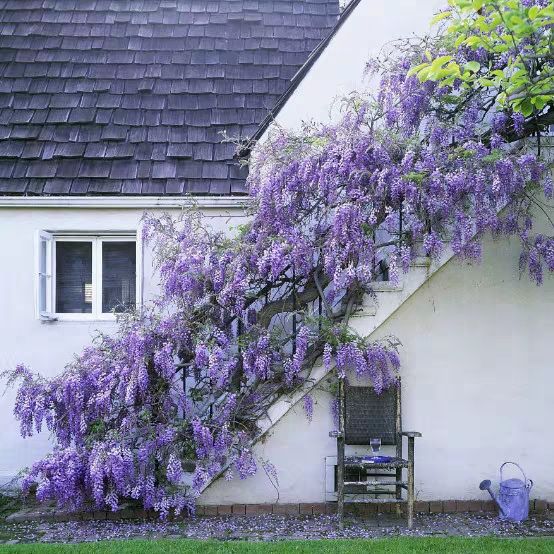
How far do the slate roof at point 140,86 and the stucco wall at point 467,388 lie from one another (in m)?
2.44

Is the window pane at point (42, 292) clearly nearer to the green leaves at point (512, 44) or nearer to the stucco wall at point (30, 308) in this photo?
the stucco wall at point (30, 308)

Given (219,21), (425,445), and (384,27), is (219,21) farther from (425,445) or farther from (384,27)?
(425,445)

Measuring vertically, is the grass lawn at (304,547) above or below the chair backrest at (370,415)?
below

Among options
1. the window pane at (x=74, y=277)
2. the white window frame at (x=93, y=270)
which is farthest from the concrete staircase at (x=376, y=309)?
the window pane at (x=74, y=277)

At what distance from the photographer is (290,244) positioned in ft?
21.6

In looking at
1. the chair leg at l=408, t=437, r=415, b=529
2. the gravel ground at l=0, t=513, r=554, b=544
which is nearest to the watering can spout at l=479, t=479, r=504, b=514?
the gravel ground at l=0, t=513, r=554, b=544

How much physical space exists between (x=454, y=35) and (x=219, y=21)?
3.75m

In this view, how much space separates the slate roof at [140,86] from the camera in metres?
7.91

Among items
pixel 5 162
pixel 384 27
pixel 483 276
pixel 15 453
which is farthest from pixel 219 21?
pixel 15 453

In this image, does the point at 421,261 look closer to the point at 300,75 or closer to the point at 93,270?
the point at 300,75

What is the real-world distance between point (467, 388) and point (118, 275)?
12.5ft

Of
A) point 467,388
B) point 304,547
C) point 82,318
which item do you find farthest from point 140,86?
point 304,547

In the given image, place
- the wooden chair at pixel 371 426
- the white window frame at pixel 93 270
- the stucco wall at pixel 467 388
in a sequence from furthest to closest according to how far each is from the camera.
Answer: the white window frame at pixel 93 270
the stucco wall at pixel 467 388
the wooden chair at pixel 371 426

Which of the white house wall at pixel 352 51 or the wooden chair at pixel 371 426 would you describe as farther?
the white house wall at pixel 352 51
